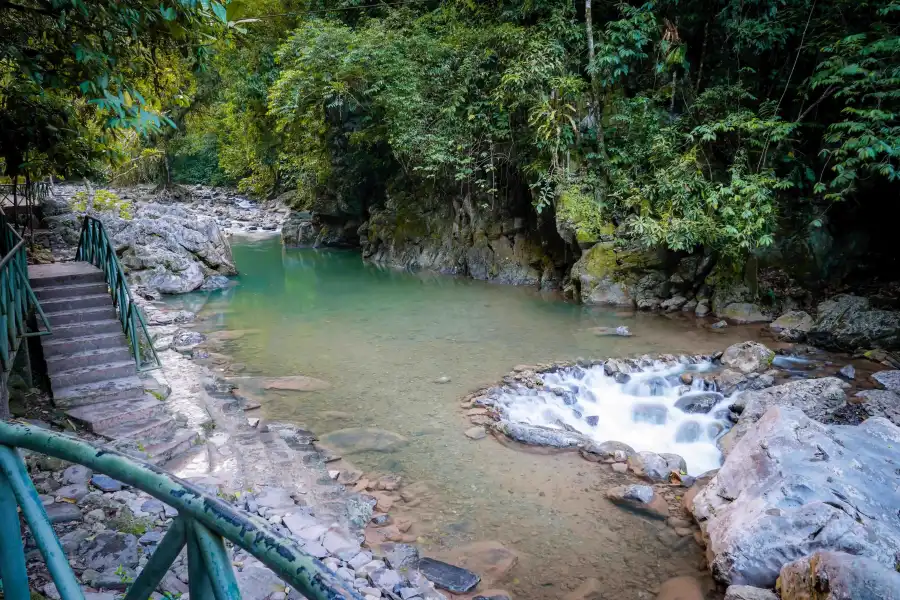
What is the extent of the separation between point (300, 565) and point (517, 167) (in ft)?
50.3

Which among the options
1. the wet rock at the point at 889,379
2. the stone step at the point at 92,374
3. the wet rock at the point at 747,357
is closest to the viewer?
the stone step at the point at 92,374

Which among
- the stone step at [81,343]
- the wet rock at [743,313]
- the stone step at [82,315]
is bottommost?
the wet rock at [743,313]

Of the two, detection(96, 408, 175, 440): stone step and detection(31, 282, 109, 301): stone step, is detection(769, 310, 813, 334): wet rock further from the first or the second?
detection(31, 282, 109, 301): stone step

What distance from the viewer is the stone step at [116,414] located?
5.45 meters

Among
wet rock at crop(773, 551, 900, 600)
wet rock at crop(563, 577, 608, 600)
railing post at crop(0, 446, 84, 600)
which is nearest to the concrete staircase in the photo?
wet rock at crop(563, 577, 608, 600)

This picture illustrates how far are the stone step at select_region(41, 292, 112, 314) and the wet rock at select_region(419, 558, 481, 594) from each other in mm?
5258

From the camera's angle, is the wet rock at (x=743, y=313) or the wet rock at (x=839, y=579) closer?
the wet rock at (x=839, y=579)

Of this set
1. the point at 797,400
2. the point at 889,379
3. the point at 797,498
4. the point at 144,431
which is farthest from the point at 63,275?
the point at 889,379

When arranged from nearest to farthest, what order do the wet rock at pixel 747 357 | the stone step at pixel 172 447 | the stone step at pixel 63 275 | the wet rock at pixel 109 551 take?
the wet rock at pixel 109 551 → the stone step at pixel 172 447 → the stone step at pixel 63 275 → the wet rock at pixel 747 357

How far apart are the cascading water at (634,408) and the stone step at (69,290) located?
554 centimetres

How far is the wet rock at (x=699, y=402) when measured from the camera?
7.86 metres

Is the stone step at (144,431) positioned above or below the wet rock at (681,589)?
above

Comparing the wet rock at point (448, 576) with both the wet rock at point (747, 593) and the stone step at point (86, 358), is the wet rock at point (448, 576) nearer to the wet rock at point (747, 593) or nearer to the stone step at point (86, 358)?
the wet rock at point (747, 593)

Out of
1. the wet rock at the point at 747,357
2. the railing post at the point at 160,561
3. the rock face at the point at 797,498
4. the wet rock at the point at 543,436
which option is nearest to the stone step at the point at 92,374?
the wet rock at the point at 543,436
